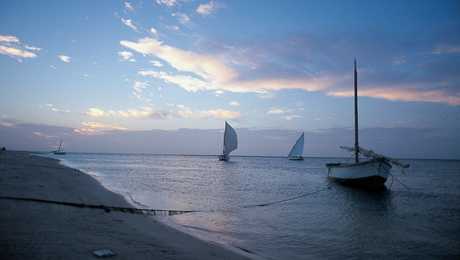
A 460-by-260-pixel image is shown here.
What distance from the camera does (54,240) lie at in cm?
682

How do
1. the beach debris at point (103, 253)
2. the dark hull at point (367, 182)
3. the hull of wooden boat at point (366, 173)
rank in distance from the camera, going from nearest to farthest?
the beach debris at point (103, 253)
the hull of wooden boat at point (366, 173)
the dark hull at point (367, 182)

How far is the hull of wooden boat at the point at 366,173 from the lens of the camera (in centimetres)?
2996

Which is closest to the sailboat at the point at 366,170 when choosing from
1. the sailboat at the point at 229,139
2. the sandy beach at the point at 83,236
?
the sandy beach at the point at 83,236

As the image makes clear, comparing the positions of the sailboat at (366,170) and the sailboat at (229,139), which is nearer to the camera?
the sailboat at (366,170)

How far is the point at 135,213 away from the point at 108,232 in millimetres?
4827

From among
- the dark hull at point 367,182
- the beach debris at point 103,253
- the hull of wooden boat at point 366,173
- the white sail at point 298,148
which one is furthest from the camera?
the white sail at point 298,148

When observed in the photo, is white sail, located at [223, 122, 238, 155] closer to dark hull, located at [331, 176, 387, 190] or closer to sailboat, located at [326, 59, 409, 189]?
sailboat, located at [326, 59, 409, 189]

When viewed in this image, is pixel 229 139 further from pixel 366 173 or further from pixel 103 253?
pixel 103 253

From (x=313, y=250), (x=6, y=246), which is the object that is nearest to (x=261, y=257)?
(x=313, y=250)

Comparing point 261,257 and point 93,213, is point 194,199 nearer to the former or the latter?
point 93,213

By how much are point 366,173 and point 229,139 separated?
7484 centimetres

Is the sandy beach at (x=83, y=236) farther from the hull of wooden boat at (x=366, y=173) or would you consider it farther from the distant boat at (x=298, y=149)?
the distant boat at (x=298, y=149)

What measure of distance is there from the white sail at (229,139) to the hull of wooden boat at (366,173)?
224ft

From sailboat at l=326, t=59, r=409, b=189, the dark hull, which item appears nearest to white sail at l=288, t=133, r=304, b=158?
sailboat at l=326, t=59, r=409, b=189
